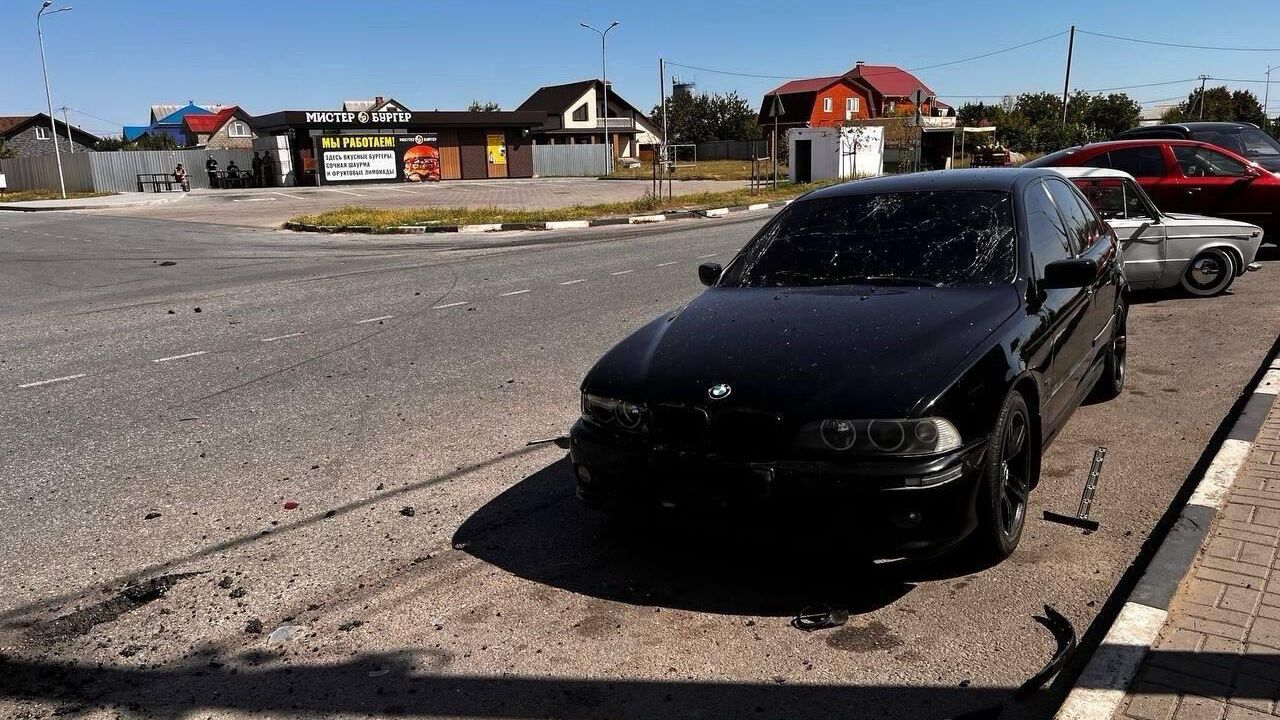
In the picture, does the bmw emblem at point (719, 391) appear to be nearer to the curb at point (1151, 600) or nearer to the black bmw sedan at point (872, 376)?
→ the black bmw sedan at point (872, 376)

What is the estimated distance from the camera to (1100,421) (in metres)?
5.94

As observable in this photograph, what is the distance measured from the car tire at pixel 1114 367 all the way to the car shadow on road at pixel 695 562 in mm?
2966

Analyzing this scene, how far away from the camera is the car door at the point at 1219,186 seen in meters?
12.2

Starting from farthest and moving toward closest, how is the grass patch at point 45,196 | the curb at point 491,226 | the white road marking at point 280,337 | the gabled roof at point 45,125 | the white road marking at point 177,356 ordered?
the gabled roof at point 45,125 → the grass patch at point 45,196 → the curb at point 491,226 → the white road marking at point 280,337 → the white road marking at point 177,356

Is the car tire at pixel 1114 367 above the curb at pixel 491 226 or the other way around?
the other way around

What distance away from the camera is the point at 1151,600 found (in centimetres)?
345

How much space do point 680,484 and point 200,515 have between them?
2590 mm

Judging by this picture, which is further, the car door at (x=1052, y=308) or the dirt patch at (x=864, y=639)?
the car door at (x=1052, y=308)

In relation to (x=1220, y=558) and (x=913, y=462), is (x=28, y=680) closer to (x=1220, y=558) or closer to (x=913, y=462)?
(x=913, y=462)

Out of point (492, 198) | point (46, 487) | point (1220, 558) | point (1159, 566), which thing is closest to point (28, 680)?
point (46, 487)

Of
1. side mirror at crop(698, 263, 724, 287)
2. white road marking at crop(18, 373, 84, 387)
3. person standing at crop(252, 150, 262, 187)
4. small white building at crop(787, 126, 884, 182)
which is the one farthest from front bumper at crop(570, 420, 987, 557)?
person standing at crop(252, 150, 262, 187)

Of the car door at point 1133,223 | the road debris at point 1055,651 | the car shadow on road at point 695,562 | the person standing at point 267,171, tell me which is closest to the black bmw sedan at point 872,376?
the car shadow on road at point 695,562

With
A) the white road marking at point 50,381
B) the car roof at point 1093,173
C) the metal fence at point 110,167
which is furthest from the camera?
the metal fence at point 110,167

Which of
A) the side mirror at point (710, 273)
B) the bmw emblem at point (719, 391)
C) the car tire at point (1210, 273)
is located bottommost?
the car tire at point (1210, 273)
